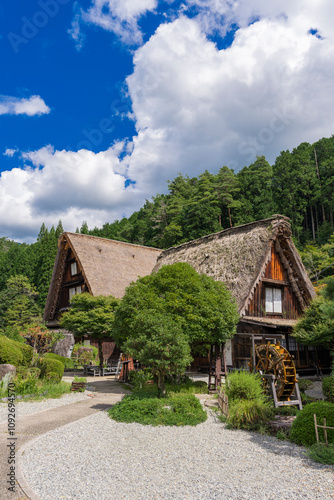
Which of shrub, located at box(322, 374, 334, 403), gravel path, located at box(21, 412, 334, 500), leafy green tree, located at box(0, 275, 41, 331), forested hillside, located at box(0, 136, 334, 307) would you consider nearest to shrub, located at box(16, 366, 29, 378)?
gravel path, located at box(21, 412, 334, 500)

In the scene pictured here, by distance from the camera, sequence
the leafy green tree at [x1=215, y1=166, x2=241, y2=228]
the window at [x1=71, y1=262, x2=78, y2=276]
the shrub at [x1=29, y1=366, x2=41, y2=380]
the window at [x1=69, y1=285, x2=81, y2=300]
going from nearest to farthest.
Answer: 1. the shrub at [x1=29, y1=366, x2=41, y2=380]
2. the window at [x1=69, y1=285, x2=81, y2=300]
3. the window at [x1=71, y1=262, x2=78, y2=276]
4. the leafy green tree at [x1=215, y1=166, x2=241, y2=228]

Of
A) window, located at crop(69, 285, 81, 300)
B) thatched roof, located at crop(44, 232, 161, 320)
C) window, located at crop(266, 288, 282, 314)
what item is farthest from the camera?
window, located at crop(69, 285, 81, 300)

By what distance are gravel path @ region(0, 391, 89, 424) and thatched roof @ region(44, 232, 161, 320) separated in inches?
544

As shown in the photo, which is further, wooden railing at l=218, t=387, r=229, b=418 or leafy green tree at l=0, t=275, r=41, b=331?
leafy green tree at l=0, t=275, r=41, b=331

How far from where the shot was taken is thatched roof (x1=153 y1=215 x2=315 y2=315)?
66.3ft

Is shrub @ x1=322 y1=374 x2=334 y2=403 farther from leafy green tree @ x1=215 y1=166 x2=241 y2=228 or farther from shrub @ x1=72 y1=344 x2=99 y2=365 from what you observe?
leafy green tree @ x1=215 y1=166 x2=241 y2=228

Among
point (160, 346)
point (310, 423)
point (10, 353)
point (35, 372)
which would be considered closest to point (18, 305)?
point (35, 372)

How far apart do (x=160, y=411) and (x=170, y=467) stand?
3754 millimetres

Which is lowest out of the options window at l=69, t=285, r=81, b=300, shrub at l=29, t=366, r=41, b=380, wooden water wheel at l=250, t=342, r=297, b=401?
shrub at l=29, t=366, r=41, b=380

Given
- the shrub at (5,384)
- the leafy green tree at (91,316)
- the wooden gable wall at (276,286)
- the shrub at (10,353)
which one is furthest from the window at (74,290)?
the shrub at (5,384)

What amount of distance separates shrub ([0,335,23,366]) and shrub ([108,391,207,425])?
21.3 feet

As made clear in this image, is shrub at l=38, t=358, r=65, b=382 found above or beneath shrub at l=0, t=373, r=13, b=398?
above

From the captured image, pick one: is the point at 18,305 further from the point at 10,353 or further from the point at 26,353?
the point at 10,353

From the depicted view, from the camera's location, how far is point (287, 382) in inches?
445
